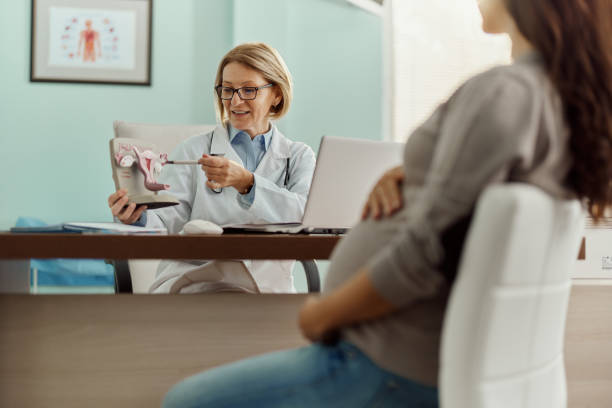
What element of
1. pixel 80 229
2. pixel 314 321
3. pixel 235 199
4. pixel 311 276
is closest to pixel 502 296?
pixel 314 321

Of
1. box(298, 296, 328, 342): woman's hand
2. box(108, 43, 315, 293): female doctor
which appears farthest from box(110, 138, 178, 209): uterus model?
box(298, 296, 328, 342): woman's hand

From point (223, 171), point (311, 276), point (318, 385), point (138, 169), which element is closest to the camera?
point (318, 385)

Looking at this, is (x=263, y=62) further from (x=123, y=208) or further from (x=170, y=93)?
(x=170, y=93)

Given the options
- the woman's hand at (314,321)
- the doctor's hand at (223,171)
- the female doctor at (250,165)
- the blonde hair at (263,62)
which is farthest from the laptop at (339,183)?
the blonde hair at (263,62)

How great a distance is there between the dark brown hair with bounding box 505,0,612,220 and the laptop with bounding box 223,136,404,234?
675 mm

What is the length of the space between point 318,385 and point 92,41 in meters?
3.32

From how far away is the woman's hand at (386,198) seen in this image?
86cm

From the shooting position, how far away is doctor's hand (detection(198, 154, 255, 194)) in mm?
1714

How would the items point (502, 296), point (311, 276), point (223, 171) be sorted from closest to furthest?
point (502, 296) → point (223, 171) → point (311, 276)

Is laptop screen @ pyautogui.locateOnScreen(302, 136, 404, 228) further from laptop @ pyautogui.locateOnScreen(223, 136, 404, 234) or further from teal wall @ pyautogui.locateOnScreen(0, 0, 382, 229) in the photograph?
teal wall @ pyautogui.locateOnScreen(0, 0, 382, 229)

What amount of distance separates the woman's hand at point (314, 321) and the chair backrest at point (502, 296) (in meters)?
0.16

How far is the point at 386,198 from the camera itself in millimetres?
878

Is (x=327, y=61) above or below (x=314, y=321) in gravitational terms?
above

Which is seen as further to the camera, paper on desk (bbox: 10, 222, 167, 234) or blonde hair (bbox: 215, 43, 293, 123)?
blonde hair (bbox: 215, 43, 293, 123)
